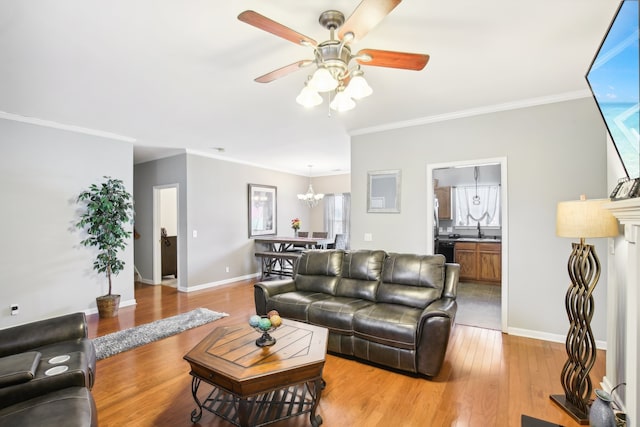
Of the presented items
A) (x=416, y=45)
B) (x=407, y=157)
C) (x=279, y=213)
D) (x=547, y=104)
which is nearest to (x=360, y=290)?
(x=407, y=157)

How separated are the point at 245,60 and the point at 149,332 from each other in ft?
10.6

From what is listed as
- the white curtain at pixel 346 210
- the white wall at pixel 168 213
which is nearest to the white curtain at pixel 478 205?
the white curtain at pixel 346 210

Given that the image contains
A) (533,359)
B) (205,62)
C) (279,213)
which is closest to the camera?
(205,62)

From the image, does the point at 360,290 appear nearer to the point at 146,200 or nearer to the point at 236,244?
the point at 236,244

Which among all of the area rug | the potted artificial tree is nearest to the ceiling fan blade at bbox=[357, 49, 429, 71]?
the area rug

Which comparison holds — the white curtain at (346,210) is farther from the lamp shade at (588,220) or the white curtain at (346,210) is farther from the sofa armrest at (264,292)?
the lamp shade at (588,220)

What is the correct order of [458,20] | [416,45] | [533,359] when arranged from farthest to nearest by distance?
[533,359] → [416,45] → [458,20]

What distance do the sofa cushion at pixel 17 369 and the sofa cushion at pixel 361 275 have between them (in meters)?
2.55

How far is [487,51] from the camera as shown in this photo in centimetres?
245

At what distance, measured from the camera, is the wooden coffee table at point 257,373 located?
181 cm

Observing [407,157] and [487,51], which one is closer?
[487,51]

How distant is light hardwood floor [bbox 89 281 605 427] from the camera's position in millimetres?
2094

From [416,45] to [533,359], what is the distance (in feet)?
10.1

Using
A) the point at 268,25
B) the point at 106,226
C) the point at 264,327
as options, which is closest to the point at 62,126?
the point at 106,226
